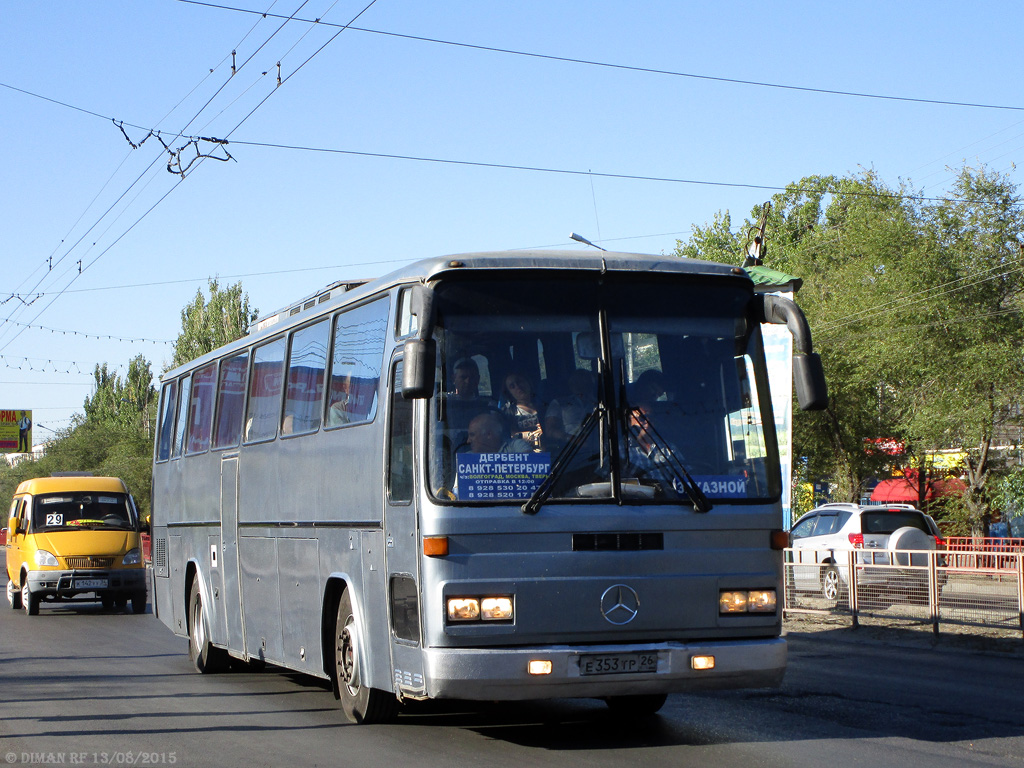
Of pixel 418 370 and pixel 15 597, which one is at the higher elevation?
pixel 418 370

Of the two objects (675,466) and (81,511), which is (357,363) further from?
(81,511)

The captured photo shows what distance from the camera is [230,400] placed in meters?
12.7

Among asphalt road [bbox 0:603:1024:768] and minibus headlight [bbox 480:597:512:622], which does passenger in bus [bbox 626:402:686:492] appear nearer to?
minibus headlight [bbox 480:597:512:622]

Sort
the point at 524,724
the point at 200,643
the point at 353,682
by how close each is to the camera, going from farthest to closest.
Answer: the point at 200,643 → the point at 524,724 → the point at 353,682

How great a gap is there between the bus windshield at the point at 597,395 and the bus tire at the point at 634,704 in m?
2.17

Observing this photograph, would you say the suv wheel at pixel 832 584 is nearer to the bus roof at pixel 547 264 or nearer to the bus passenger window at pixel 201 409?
the bus passenger window at pixel 201 409

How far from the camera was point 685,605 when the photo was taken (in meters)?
7.74

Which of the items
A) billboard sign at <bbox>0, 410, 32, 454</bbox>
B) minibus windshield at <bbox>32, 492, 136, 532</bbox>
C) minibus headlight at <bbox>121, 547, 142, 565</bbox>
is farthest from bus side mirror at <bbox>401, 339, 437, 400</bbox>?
billboard sign at <bbox>0, 410, 32, 454</bbox>

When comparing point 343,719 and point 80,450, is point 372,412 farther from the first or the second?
point 80,450

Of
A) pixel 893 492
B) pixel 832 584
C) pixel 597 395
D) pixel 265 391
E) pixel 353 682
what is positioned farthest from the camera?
pixel 893 492

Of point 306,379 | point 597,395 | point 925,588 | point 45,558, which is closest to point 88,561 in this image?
point 45,558

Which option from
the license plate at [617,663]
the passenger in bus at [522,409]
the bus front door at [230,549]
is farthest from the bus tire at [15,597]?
the license plate at [617,663]

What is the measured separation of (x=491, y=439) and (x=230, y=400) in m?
5.76

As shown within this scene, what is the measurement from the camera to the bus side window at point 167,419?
51.6 feet
